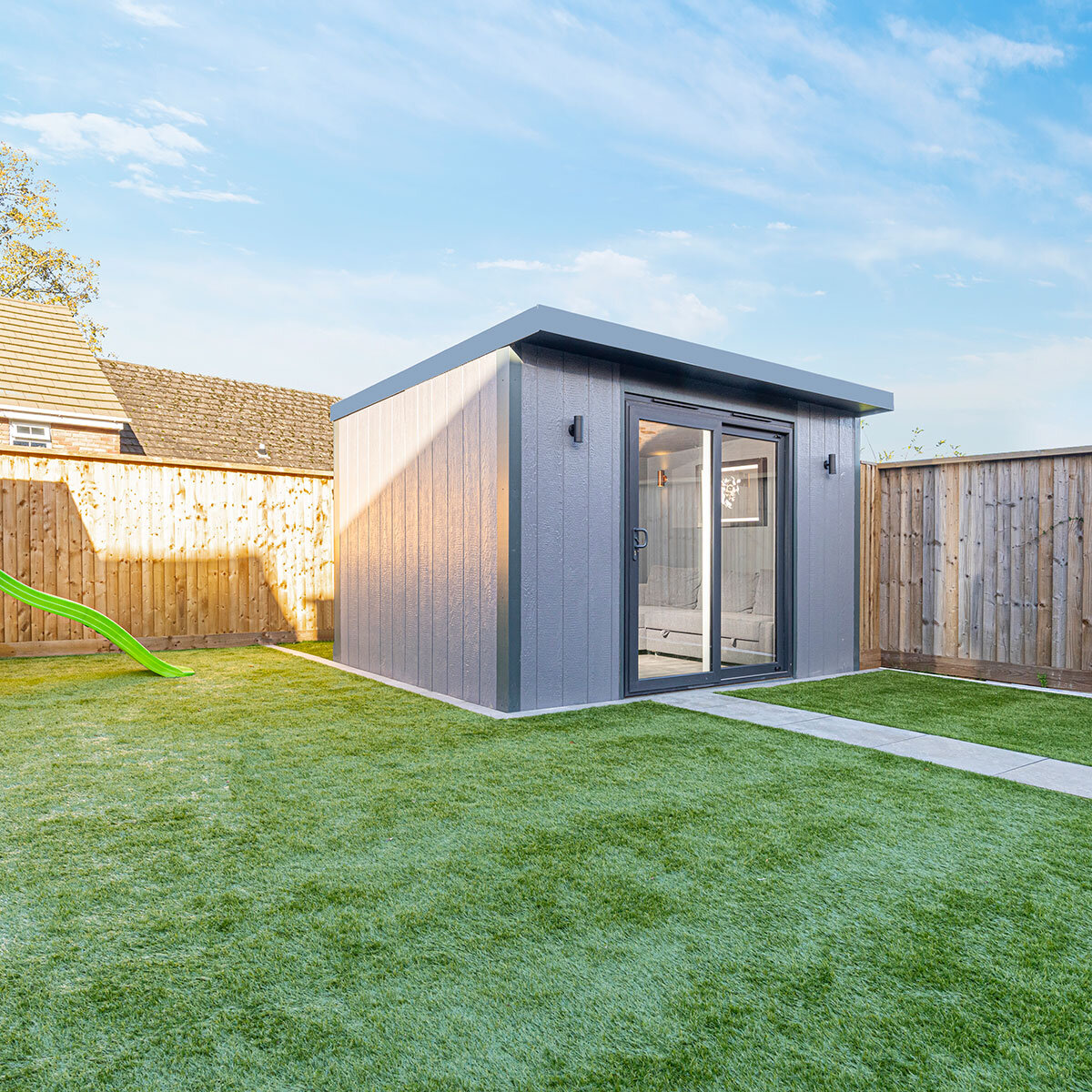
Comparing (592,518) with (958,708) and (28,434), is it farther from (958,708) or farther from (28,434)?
(28,434)

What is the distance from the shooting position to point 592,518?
470 cm

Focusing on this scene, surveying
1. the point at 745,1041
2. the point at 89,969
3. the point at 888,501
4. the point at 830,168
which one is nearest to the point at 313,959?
the point at 89,969

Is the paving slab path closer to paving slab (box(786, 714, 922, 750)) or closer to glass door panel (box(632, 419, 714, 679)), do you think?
paving slab (box(786, 714, 922, 750))

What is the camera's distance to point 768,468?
5.79 m

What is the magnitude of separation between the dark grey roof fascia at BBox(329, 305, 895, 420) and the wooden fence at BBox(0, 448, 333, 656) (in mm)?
2541

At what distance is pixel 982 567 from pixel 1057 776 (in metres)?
3.32

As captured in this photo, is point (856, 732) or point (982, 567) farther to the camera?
point (982, 567)

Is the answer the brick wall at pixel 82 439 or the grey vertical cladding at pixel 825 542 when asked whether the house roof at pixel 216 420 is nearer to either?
the brick wall at pixel 82 439

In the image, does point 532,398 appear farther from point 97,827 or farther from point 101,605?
point 101,605

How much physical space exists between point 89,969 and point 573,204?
14005mm

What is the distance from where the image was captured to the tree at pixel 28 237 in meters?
16.1

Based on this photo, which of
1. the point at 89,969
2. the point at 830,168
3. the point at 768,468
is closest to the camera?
the point at 89,969

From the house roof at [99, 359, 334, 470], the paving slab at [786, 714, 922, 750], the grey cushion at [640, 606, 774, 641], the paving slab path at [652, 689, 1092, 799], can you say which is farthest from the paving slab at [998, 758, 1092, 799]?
the house roof at [99, 359, 334, 470]

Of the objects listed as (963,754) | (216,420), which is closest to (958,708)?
(963,754)
